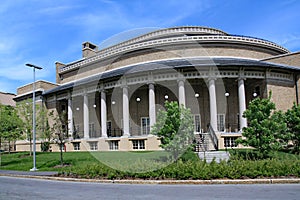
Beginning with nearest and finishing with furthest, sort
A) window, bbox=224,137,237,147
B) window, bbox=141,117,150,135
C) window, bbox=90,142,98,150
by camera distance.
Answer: window, bbox=224,137,237,147
window, bbox=90,142,98,150
window, bbox=141,117,150,135

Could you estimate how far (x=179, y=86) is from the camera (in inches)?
1020

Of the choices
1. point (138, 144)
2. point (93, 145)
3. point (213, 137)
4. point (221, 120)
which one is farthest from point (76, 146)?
point (221, 120)

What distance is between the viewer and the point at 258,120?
59.9 ft

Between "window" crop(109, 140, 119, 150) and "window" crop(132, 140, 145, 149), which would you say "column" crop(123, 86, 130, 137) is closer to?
"window" crop(132, 140, 145, 149)

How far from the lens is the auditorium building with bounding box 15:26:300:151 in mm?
25812

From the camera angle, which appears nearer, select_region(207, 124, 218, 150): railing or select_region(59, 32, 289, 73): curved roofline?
select_region(207, 124, 218, 150): railing

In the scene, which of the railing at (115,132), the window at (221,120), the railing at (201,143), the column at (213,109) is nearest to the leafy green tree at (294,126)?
the column at (213,109)

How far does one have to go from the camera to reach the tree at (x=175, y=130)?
17.1m

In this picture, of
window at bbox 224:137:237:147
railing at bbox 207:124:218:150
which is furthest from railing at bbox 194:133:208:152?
window at bbox 224:137:237:147

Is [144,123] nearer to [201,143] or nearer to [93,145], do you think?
[93,145]

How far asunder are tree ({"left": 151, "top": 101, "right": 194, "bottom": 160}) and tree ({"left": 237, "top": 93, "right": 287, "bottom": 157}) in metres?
3.86

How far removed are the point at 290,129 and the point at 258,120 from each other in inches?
140

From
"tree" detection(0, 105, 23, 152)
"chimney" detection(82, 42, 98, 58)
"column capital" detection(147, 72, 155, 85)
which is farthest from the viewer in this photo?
"chimney" detection(82, 42, 98, 58)

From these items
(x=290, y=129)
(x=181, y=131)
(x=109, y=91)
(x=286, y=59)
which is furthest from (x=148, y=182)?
(x=286, y=59)
